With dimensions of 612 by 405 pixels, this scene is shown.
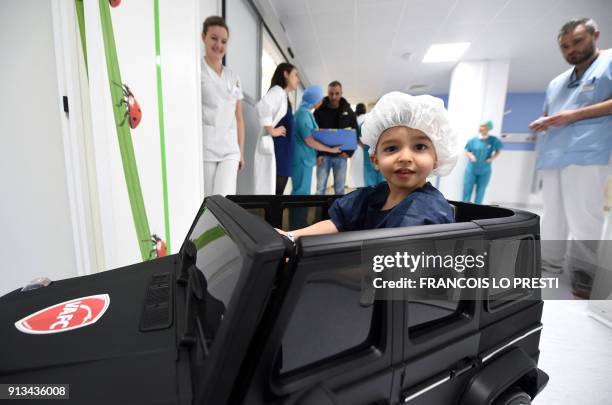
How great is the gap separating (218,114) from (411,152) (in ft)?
3.90

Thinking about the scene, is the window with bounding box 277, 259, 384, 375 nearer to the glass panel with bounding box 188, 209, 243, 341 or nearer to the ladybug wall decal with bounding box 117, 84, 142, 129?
the glass panel with bounding box 188, 209, 243, 341

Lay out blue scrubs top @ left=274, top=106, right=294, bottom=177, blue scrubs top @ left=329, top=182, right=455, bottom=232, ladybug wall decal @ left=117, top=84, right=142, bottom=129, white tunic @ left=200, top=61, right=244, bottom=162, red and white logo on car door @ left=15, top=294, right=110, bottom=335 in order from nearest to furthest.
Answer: red and white logo on car door @ left=15, top=294, right=110, bottom=335 < blue scrubs top @ left=329, top=182, right=455, bottom=232 < ladybug wall decal @ left=117, top=84, right=142, bottom=129 < white tunic @ left=200, top=61, right=244, bottom=162 < blue scrubs top @ left=274, top=106, right=294, bottom=177

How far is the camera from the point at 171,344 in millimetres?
394

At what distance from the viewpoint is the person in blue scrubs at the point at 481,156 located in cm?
394

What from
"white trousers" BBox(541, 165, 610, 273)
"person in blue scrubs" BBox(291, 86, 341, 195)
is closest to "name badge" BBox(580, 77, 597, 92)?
"white trousers" BBox(541, 165, 610, 273)

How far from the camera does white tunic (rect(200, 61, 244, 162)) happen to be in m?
1.49

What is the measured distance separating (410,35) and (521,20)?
118 cm

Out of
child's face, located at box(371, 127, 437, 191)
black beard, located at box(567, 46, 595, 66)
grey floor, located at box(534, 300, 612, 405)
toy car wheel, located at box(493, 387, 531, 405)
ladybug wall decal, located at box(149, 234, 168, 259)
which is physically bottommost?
grey floor, located at box(534, 300, 612, 405)

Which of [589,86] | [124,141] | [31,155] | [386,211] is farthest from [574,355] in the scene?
[31,155]

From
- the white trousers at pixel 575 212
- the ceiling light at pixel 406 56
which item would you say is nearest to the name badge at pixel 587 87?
the white trousers at pixel 575 212

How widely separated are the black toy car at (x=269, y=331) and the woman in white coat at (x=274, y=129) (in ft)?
5.70

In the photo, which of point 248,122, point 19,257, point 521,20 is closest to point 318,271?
point 19,257

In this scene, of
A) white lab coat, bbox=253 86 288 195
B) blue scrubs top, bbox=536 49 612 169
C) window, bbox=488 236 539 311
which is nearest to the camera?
window, bbox=488 236 539 311

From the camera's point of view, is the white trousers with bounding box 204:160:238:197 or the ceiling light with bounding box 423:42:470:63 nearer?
the white trousers with bounding box 204:160:238:197
